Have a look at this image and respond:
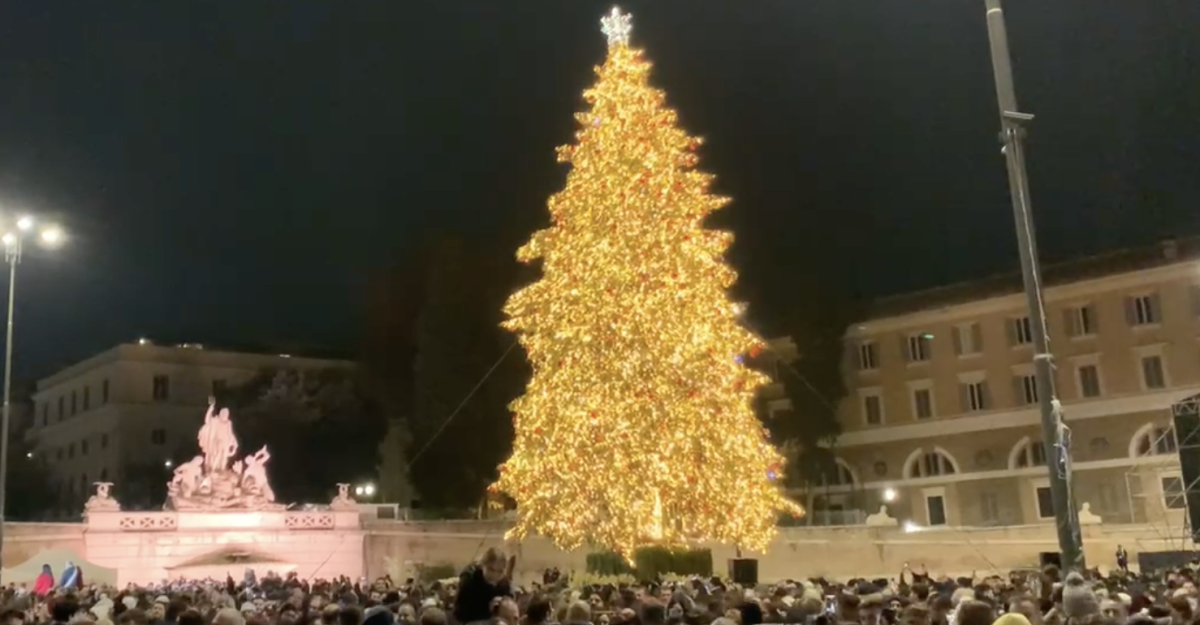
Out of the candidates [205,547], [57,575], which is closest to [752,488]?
[57,575]

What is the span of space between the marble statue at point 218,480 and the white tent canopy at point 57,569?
10.5 meters

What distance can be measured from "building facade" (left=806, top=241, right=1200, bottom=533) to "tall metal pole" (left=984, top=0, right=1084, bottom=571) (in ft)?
92.0

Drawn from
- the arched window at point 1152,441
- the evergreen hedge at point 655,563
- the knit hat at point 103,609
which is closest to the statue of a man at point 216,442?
the evergreen hedge at point 655,563

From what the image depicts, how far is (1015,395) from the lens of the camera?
43750mm

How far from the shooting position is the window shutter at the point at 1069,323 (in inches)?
1676

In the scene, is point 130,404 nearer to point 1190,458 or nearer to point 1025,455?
point 1025,455

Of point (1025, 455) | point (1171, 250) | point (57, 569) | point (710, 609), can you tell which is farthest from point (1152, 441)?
point (710, 609)

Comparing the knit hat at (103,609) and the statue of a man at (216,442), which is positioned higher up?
the statue of a man at (216,442)

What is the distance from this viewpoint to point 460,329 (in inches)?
1793

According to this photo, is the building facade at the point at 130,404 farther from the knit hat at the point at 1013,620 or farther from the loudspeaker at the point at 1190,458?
the knit hat at the point at 1013,620

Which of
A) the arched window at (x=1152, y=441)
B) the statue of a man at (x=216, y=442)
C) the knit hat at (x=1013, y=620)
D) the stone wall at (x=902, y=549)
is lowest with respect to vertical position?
the stone wall at (x=902, y=549)

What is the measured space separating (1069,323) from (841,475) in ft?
39.3

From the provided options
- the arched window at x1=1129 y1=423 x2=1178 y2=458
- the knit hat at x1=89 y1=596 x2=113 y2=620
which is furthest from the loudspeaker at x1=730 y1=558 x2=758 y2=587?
the arched window at x1=1129 y1=423 x2=1178 y2=458

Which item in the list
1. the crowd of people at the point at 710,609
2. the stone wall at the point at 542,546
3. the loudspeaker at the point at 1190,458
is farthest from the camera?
the stone wall at the point at 542,546
